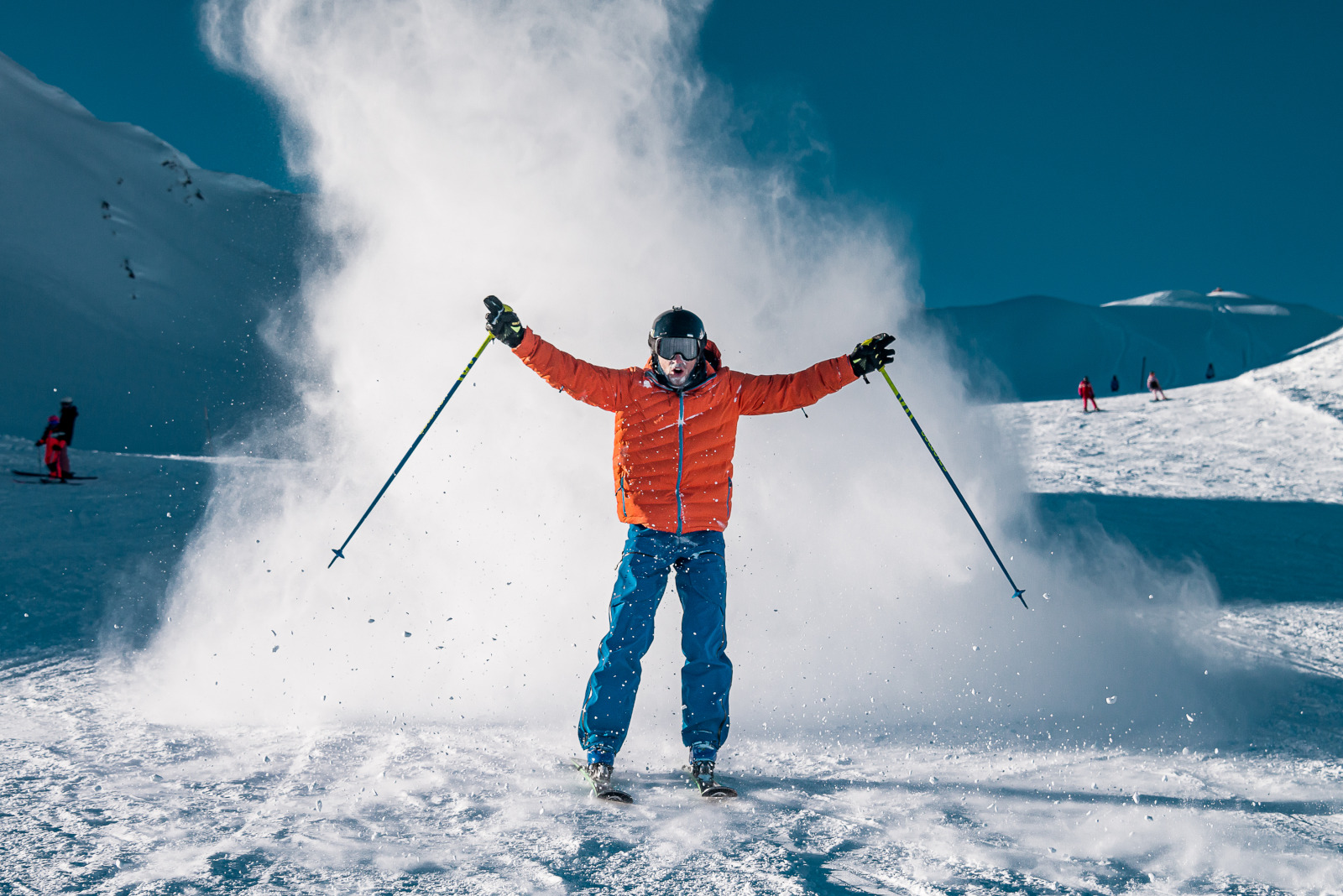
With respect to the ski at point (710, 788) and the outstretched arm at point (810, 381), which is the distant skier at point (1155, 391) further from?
the ski at point (710, 788)

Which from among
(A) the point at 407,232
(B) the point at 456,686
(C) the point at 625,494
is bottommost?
(B) the point at 456,686

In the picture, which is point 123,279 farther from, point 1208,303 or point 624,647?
point 1208,303

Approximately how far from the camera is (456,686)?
4219mm

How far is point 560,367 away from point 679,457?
2.07ft

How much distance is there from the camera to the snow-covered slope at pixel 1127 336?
78.1 metres

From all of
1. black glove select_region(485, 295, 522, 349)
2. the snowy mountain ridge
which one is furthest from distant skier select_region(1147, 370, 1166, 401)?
the snowy mountain ridge

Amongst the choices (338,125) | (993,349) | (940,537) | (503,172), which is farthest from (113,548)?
(993,349)

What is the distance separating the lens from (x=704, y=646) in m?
3.17

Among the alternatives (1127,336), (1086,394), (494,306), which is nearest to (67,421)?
(494,306)

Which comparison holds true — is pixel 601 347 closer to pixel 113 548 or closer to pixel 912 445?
pixel 912 445

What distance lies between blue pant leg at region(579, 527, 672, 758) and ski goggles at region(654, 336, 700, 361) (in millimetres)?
752

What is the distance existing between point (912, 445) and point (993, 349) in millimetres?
86486

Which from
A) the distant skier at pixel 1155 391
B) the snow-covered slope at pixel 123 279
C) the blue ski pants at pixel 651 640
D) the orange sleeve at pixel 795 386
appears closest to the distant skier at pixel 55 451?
the blue ski pants at pixel 651 640

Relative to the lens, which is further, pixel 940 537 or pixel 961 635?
pixel 940 537
